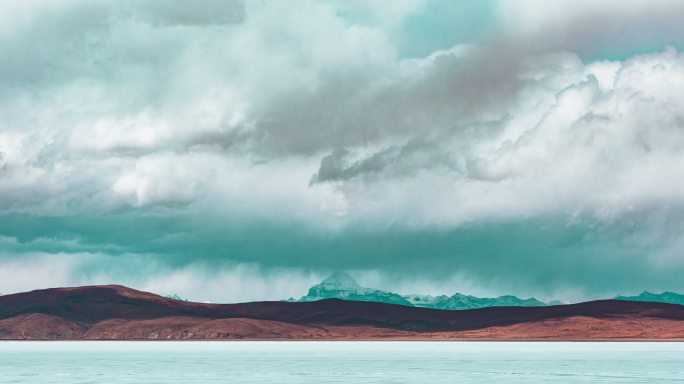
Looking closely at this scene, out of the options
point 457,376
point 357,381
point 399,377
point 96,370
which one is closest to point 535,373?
point 457,376

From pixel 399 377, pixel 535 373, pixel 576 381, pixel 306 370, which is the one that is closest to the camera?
pixel 576 381

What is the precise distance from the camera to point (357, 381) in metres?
70.3

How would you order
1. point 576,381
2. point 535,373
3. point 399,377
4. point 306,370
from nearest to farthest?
1. point 576,381
2. point 399,377
3. point 535,373
4. point 306,370

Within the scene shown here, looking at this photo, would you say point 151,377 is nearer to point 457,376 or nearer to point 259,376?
point 259,376

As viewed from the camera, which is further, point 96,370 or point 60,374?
point 96,370

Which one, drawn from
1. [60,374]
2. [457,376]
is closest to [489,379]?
[457,376]

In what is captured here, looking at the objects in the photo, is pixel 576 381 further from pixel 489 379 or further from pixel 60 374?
pixel 60 374

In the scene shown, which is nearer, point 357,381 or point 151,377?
point 357,381

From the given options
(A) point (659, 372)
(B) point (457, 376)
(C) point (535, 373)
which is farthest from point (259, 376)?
(A) point (659, 372)

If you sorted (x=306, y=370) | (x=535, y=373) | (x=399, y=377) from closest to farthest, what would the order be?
(x=399, y=377), (x=535, y=373), (x=306, y=370)

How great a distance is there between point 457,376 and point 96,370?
33.2m

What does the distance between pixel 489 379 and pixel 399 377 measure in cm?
696

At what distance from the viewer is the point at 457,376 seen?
76.1 m

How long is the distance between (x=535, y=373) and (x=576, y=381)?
10.3 meters
